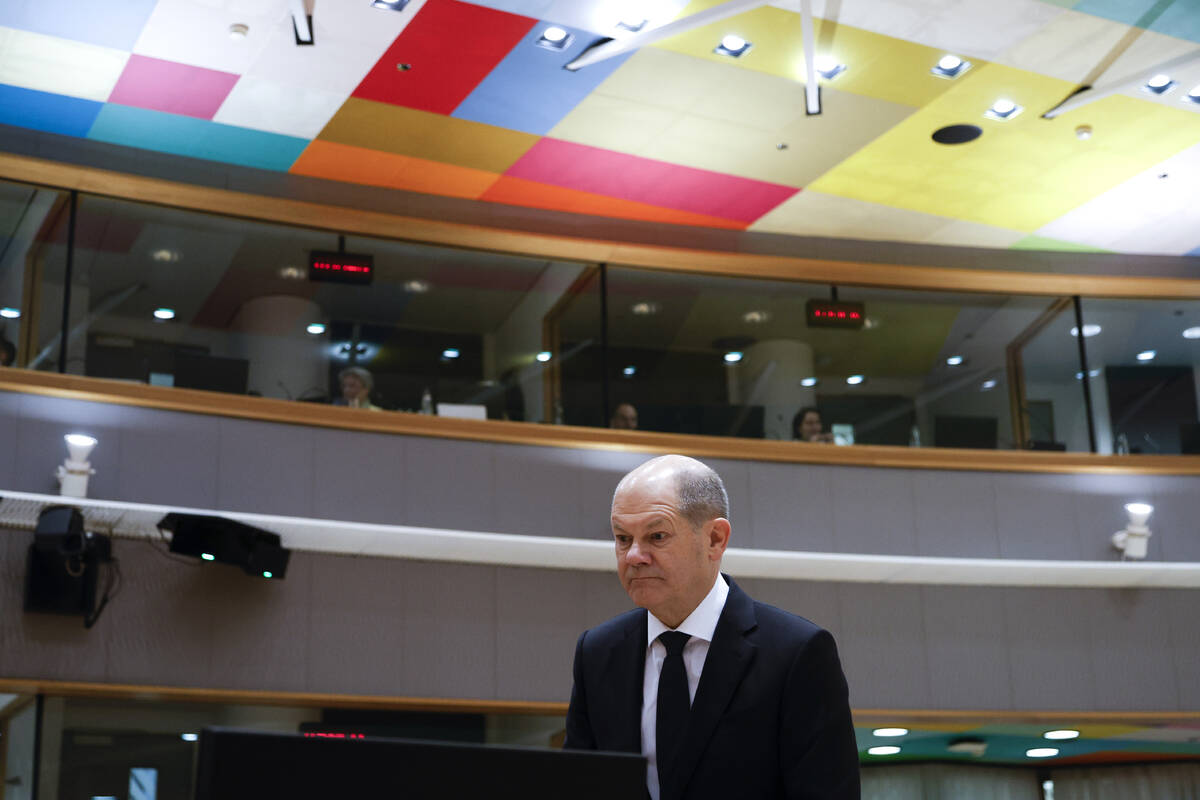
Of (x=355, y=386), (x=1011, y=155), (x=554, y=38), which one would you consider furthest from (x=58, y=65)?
(x=1011, y=155)

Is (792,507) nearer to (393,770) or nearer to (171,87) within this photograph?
(171,87)

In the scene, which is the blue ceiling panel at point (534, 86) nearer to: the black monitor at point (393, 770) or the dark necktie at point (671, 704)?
the dark necktie at point (671, 704)

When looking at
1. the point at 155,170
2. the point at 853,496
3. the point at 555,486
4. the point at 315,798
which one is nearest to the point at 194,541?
the point at 555,486

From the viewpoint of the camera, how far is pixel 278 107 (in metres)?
8.36

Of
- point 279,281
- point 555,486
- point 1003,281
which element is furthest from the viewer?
point 1003,281

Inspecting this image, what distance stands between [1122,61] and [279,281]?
5.36 meters

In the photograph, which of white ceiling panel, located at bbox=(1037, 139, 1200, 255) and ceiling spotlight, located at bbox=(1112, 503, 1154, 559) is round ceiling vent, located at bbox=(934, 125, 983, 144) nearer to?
white ceiling panel, located at bbox=(1037, 139, 1200, 255)

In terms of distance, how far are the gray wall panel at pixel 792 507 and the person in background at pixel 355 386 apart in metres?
2.63

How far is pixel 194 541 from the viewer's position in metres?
7.16

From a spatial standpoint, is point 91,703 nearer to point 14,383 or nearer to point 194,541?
point 194,541

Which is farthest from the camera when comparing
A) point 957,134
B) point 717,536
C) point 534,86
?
point 957,134

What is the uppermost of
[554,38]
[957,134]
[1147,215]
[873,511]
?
[554,38]

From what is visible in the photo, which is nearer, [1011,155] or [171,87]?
[171,87]

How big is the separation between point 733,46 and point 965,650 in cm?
447
